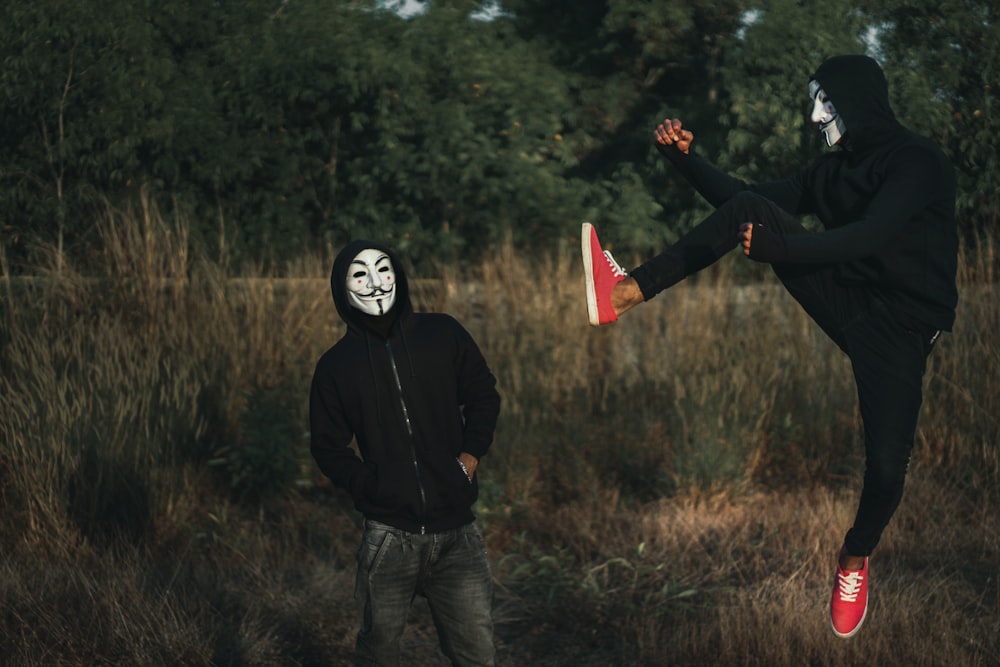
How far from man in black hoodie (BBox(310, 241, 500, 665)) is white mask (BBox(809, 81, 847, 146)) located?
4.28ft

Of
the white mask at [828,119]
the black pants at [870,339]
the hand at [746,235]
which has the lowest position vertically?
the black pants at [870,339]

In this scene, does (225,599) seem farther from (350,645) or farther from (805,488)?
(805,488)

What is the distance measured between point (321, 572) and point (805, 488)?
3065 millimetres

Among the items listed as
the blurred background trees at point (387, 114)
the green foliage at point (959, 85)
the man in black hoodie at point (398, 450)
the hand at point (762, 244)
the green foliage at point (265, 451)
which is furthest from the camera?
the blurred background trees at point (387, 114)

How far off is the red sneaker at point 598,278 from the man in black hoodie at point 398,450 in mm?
435

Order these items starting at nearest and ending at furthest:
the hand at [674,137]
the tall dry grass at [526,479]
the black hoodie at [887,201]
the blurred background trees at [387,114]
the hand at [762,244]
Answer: the hand at [762,244], the black hoodie at [887,201], the hand at [674,137], the tall dry grass at [526,479], the blurred background trees at [387,114]

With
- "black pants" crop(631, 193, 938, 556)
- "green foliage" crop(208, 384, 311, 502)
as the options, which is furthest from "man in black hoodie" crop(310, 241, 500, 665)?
"green foliage" crop(208, 384, 311, 502)

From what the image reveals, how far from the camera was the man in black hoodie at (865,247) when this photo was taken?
11.5 ft

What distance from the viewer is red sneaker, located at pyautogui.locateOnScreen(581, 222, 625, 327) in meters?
3.76

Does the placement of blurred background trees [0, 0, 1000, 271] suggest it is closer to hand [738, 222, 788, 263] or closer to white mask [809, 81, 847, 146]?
white mask [809, 81, 847, 146]

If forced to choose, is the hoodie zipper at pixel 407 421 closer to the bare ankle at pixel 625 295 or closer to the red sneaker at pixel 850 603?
the bare ankle at pixel 625 295

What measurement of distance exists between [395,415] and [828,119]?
5.34 feet

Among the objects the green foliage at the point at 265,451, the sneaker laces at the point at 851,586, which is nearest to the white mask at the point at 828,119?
the sneaker laces at the point at 851,586

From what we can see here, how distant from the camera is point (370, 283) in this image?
3.52 m
